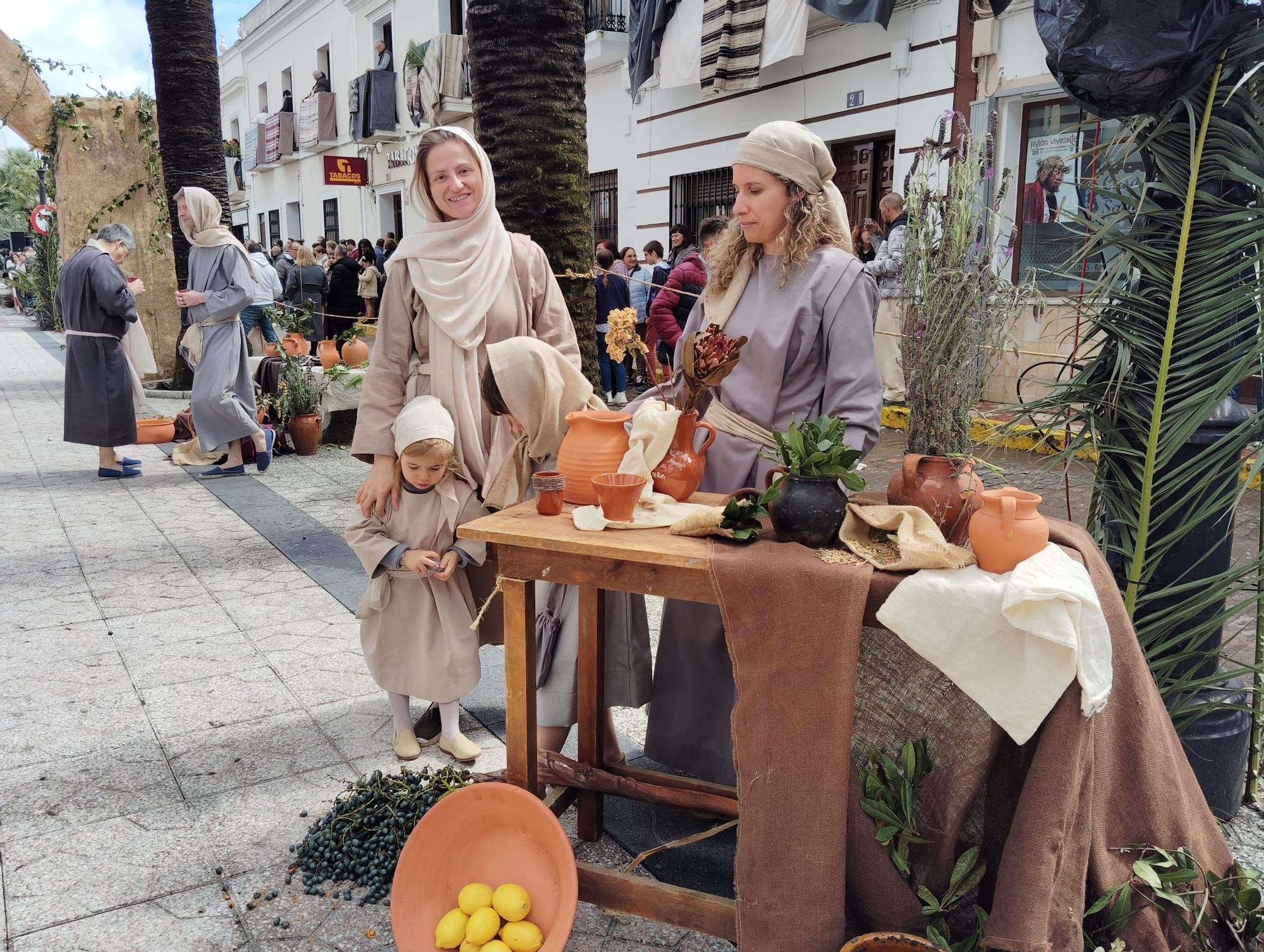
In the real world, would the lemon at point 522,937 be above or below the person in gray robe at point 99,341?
below

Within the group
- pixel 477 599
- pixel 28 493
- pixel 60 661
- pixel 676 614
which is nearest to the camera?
pixel 676 614

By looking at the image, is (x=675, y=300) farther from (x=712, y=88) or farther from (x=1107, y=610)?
(x=1107, y=610)

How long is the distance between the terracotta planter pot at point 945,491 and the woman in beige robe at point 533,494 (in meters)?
0.95

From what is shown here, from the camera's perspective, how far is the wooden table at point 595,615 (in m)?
2.07

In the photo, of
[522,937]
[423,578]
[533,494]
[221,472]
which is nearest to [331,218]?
[221,472]

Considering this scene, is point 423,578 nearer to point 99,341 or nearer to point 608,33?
point 99,341

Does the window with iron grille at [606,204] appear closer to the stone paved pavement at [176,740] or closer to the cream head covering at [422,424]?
the stone paved pavement at [176,740]

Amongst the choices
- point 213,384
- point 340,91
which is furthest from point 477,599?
point 340,91

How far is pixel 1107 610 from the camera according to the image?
199cm

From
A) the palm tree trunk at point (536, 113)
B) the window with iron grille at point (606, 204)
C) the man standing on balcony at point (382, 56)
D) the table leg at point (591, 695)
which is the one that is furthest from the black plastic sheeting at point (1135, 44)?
the man standing on balcony at point (382, 56)

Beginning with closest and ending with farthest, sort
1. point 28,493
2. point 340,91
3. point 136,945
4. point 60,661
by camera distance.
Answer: point 136,945 → point 60,661 → point 28,493 → point 340,91

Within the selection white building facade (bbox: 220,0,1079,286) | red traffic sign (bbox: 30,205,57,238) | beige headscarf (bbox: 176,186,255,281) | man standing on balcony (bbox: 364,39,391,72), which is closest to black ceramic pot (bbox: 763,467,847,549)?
white building facade (bbox: 220,0,1079,286)

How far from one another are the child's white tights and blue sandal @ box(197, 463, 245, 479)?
4.93 meters

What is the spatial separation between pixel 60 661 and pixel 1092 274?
4042 mm
